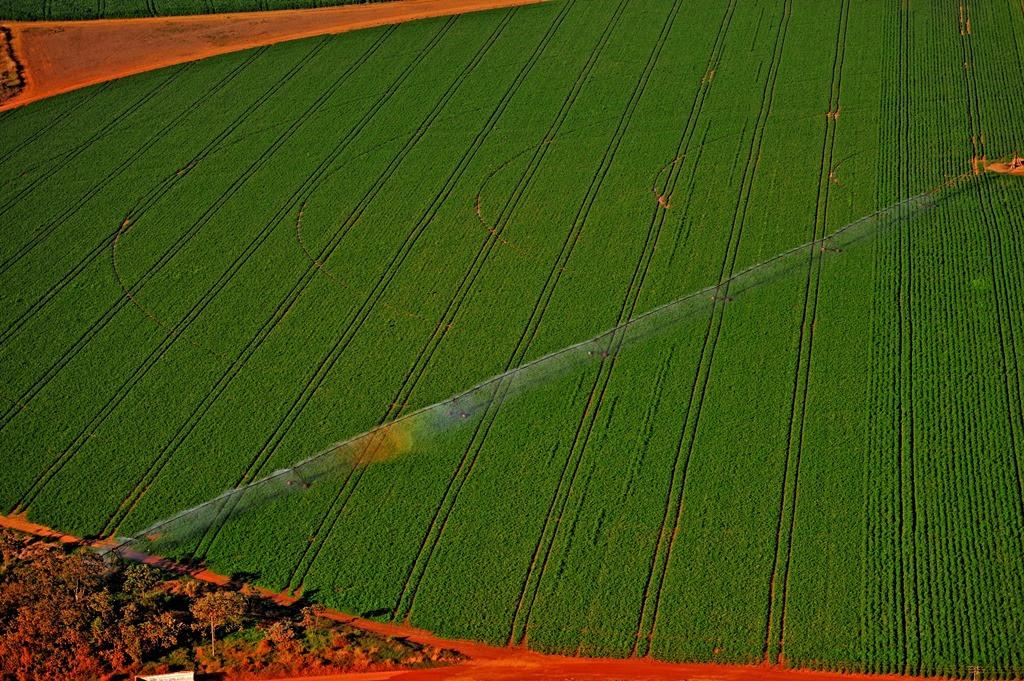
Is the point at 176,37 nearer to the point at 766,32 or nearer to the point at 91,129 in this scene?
the point at 91,129

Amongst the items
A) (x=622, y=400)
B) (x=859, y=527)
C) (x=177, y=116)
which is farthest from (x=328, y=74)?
(x=859, y=527)

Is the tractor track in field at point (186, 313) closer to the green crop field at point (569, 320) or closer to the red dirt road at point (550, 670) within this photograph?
the green crop field at point (569, 320)

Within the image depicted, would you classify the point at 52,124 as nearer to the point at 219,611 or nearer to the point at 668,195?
the point at 668,195

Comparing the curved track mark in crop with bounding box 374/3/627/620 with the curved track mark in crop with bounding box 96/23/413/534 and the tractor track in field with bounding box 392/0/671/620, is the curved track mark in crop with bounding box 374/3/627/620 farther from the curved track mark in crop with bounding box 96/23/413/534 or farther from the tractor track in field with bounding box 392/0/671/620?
the curved track mark in crop with bounding box 96/23/413/534

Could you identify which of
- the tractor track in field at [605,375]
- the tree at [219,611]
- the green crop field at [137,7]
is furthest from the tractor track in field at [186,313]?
the tractor track in field at [605,375]

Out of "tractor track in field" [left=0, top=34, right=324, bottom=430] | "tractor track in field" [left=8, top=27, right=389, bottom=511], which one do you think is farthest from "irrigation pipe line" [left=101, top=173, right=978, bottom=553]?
"tractor track in field" [left=0, top=34, right=324, bottom=430]

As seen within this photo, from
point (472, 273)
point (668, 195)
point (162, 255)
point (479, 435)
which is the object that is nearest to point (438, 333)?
point (472, 273)
